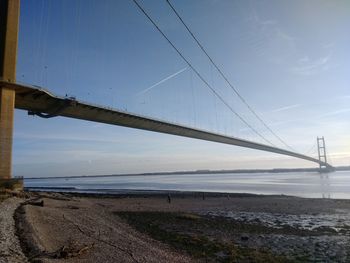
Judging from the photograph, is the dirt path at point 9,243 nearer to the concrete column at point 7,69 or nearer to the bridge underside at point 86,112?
the concrete column at point 7,69

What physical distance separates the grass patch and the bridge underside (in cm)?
1806

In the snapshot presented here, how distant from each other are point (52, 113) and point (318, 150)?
140 metres

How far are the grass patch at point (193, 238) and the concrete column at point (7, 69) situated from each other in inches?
477

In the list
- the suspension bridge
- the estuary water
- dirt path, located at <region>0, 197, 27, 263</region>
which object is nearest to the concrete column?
the suspension bridge

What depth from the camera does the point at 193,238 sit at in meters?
15.7

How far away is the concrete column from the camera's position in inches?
1117

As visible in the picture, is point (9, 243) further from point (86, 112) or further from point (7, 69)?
point (86, 112)

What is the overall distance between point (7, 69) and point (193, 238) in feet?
74.4

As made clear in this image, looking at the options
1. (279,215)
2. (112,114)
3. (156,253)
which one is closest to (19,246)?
(156,253)

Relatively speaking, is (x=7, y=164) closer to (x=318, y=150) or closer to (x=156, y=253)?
(x=156, y=253)

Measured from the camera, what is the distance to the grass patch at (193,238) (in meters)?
12.8

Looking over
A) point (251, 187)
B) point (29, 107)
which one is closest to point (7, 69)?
point (29, 107)

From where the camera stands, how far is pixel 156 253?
1260 cm

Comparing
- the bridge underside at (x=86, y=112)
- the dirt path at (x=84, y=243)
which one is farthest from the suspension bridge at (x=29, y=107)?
the dirt path at (x=84, y=243)
